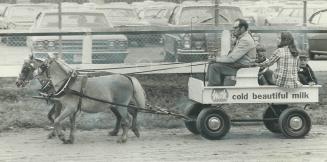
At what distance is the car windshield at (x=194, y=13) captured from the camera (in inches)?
858

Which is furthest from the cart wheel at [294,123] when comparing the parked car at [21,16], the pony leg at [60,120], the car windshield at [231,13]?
the parked car at [21,16]

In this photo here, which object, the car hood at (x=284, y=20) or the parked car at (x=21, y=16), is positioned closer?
the parked car at (x=21, y=16)

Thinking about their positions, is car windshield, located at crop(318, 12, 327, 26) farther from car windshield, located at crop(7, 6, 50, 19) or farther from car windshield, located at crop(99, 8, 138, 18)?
car windshield, located at crop(7, 6, 50, 19)

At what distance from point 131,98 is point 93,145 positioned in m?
1.09

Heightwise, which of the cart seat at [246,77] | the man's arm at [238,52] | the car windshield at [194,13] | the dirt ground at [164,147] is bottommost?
the dirt ground at [164,147]

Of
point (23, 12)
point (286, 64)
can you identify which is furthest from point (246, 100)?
point (23, 12)

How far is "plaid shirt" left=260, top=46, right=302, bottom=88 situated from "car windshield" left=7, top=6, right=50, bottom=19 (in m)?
22.3

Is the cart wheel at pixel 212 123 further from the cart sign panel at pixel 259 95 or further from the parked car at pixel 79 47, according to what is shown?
the parked car at pixel 79 47

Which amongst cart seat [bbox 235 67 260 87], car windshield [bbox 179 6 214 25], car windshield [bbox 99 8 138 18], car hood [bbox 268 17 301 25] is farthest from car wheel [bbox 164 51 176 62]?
car hood [bbox 268 17 301 25]

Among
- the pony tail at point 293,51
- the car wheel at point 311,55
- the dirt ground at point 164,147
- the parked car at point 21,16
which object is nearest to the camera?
the dirt ground at point 164,147

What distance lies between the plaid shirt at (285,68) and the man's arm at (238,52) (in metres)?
0.40

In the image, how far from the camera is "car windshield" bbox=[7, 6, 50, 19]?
3366cm

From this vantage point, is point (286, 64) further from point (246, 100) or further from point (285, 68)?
point (246, 100)

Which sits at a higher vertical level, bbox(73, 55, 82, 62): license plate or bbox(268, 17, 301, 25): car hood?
bbox(268, 17, 301, 25): car hood
